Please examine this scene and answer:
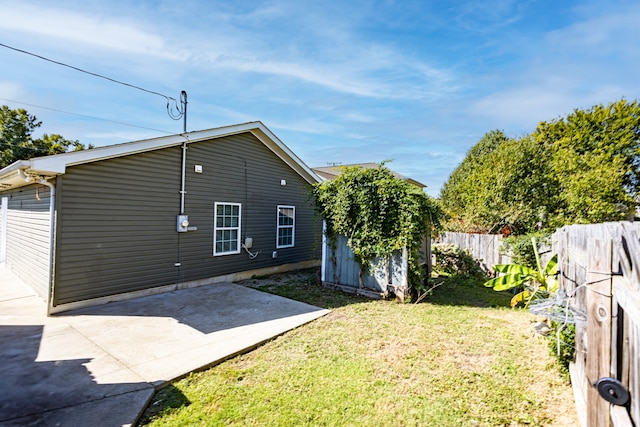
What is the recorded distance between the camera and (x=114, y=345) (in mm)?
4344

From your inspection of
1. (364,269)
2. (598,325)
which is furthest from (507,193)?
(598,325)

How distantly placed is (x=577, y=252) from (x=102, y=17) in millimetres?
9416

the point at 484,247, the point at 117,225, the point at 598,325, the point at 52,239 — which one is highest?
the point at 117,225

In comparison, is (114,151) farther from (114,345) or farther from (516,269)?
(516,269)

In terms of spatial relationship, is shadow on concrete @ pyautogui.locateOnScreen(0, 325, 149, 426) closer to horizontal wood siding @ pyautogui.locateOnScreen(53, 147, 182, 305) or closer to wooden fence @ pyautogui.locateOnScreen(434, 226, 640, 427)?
horizontal wood siding @ pyautogui.locateOnScreen(53, 147, 182, 305)

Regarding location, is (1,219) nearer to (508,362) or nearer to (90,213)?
(90,213)

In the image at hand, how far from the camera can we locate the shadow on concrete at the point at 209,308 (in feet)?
17.9

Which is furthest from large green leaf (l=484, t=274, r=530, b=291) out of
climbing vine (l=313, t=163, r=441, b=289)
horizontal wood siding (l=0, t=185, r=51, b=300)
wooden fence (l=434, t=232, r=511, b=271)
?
horizontal wood siding (l=0, t=185, r=51, b=300)

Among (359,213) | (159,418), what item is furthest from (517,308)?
(159,418)

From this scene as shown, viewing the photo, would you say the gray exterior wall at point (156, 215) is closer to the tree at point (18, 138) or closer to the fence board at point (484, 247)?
the fence board at point (484, 247)

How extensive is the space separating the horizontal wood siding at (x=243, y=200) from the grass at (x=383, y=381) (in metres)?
3.99

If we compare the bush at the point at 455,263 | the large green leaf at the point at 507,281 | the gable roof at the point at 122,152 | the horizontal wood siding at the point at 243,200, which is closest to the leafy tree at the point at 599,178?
the bush at the point at 455,263

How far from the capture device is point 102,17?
6523 mm

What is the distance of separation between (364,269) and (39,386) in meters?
6.04
